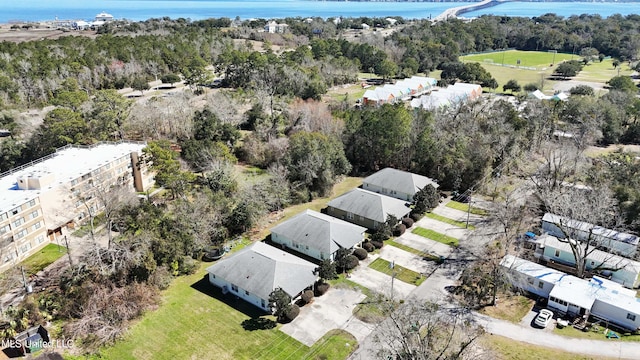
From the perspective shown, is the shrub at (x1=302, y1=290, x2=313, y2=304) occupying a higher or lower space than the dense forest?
lower

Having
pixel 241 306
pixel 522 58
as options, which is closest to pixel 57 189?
pixel 241 306

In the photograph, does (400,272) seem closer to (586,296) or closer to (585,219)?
(586,296)

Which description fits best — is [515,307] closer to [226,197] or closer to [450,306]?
[450,306]

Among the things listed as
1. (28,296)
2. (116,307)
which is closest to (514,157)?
(116,307)

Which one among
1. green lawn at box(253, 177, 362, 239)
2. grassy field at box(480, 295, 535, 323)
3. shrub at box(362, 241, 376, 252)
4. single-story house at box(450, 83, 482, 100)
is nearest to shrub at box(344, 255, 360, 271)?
shrub at box(362, 241, 376, 252)

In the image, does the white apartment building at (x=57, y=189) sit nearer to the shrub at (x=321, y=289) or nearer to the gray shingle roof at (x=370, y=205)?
the shrub at (x=321, y=289)

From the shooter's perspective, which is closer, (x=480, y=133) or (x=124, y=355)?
(x=124, y=355)

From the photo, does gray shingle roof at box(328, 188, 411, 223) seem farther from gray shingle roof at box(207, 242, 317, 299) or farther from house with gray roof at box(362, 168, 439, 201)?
gray shingle roof at box(207, 242, 317, 299)
